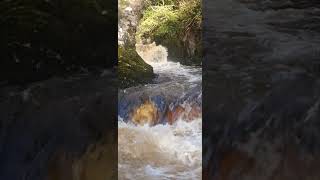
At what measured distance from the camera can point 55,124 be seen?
119 inches

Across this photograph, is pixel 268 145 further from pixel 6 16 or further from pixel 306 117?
pixel 6 16

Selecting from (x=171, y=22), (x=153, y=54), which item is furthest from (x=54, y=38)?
(x=171, y=22)

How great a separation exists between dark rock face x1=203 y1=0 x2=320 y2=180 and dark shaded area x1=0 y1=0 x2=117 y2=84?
30.0 inches

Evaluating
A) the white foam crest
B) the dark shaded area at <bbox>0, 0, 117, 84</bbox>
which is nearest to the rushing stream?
the white foam crest

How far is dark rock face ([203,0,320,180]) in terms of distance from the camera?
3.00 meters

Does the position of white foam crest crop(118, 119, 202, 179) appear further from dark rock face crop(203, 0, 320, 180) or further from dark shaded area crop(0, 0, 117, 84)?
dark shaded area crop(0, 0, 117, 84)

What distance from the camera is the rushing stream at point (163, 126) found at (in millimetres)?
3268

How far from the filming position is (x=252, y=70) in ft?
9.93

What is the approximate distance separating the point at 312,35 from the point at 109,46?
1.39 m

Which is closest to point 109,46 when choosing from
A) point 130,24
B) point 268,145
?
point 130,24

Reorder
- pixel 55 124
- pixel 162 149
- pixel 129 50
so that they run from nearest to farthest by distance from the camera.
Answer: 1. pixel 55 124
2. pixel 162 149
3. pixel 129 50

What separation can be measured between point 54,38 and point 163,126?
3.38 ft

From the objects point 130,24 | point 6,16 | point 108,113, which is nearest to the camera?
point 6,16

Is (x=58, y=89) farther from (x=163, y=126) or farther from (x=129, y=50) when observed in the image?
(x=163, y=126)
